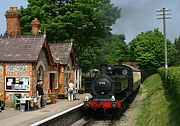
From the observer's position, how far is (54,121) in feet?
42.2

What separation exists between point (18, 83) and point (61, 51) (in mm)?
8724

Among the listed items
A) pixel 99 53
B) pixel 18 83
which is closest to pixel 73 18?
pixel 99 53

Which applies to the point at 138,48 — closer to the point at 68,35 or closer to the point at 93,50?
the point at 93,50

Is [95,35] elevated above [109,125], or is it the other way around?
[95,35]

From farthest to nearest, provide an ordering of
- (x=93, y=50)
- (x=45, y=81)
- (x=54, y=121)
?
(x=93, y=50) < (x=45, y=81) < (x=54, y=121)

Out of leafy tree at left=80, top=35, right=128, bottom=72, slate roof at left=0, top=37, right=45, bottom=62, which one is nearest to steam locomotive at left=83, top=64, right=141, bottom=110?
slate roof at left=0, top=37, right=45, bottom=62

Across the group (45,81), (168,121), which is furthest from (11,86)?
(168,121)

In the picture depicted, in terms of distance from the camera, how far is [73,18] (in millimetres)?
31984

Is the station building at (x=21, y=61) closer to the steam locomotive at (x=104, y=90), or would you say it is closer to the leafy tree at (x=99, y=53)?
the steam locomotive at (x=104, y=90)

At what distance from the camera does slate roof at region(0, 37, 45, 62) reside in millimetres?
19159

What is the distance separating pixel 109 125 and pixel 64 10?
20.0 metres

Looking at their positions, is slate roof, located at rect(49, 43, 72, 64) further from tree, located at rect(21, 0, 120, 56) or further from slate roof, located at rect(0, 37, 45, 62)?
slate roof, located at rect(0, 37, 45, 62)

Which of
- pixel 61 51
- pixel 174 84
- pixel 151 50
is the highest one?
pixel 151 50

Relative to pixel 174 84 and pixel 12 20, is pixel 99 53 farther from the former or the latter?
pixel 174 84
